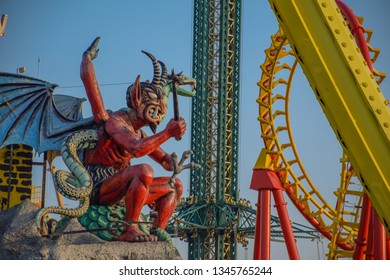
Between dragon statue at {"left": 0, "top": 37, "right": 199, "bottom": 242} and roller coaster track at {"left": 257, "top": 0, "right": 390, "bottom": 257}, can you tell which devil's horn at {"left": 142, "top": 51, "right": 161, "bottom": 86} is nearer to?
dragon statue at {"left": 0, "top": 37, "right": 199, "bottom": 242}

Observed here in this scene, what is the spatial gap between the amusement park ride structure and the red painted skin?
1.01 m

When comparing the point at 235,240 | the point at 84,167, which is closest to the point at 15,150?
the point at 84,167

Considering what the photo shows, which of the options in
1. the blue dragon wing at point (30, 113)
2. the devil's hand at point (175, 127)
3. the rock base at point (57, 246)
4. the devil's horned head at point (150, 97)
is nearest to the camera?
the rock base at point (57, 246)

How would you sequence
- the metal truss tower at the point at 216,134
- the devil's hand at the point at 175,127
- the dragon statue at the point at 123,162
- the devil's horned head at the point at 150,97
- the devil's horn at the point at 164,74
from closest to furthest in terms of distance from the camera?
1. the dragon statue at the point at 123,162
2. the devil's hand at the point at 175,127
3. the devil's horned head at the point at 150,97
4. the devil's horn at the point at 164,74
5. the metal truss tower at the point at 216,134

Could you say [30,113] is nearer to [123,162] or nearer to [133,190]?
[123,162]

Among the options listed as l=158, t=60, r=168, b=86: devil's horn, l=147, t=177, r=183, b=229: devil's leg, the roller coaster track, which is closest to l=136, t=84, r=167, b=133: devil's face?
l=158, t=60, r=168, b=86: devil's horn

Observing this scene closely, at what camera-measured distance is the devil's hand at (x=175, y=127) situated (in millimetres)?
5188

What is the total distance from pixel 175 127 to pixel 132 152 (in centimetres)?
36

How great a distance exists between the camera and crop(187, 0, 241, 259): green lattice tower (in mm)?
15203

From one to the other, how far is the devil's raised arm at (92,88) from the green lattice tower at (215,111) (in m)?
9.66

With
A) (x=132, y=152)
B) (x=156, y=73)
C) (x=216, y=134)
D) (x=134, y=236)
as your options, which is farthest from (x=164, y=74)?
(x=216, y=134)

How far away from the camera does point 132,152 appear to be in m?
5.27

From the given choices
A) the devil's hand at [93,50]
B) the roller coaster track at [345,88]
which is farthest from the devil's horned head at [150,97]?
the roller coaster track at [345,88]

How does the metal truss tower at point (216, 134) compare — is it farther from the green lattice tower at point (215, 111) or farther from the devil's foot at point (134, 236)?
the devil's foot at point (134, 236)
